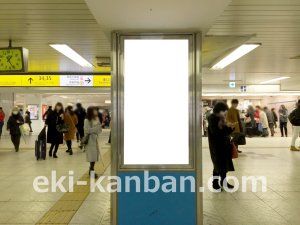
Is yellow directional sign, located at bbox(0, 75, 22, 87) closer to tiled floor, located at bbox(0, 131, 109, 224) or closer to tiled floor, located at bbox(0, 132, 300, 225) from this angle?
tiled floor, located at bbox(0, 131, 109, 224)

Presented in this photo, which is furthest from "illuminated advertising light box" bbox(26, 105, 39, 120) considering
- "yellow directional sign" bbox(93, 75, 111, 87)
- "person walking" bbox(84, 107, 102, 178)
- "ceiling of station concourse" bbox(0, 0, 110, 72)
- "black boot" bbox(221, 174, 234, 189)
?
"black boot" bbox(221, 174, 234, 189)

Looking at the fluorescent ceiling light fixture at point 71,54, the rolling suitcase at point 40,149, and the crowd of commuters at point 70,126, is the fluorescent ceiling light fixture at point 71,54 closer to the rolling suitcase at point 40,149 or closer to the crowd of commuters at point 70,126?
the crowd of commuters at point 70,126

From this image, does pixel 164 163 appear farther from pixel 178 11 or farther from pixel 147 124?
pixel 178 11

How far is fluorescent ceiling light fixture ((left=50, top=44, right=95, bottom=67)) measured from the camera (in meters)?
6.20

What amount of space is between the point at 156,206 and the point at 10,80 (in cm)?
845

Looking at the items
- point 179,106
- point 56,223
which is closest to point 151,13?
point 179,106

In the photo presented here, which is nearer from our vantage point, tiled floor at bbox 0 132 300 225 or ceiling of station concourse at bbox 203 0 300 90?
tiled floor at bbox 0 132 300 225

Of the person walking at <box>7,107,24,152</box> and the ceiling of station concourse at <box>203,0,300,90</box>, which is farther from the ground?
the ceiling of station concourse at <box>203,0,300,90</box>

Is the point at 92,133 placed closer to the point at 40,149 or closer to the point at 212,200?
the point at 212,200

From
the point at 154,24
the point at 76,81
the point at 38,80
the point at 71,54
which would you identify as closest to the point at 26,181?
the point at 71,54

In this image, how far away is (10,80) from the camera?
947cm

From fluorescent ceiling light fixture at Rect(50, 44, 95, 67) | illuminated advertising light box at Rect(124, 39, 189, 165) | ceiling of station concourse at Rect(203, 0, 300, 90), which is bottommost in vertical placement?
illuminated advertising light box at Rect(124, 39, 189, 165)

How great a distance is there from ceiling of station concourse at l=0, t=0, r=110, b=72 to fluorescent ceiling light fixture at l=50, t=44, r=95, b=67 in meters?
0.16

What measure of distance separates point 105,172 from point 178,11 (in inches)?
171
